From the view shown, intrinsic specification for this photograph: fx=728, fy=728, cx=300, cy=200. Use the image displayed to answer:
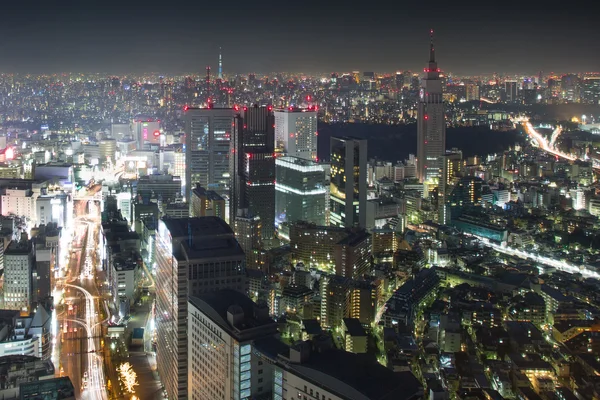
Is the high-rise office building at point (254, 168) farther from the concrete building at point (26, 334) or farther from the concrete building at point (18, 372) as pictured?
the concrete building at point (18, 372)

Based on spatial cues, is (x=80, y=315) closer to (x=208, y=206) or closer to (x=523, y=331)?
Answer: (x=208, y=206)

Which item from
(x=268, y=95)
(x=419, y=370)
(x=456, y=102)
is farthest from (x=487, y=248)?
(x=456, y=102)

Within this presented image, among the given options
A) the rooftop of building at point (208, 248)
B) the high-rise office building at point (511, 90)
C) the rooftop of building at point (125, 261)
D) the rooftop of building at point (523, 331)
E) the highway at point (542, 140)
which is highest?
the high-rise office building at point (511, 90)

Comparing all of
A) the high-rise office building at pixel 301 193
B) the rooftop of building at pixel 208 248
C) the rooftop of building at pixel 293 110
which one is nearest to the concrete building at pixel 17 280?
the rooftop of building at pixel 208 248

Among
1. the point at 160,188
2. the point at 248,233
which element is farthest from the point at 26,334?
the point at 160,188

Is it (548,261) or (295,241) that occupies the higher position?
(295,241)

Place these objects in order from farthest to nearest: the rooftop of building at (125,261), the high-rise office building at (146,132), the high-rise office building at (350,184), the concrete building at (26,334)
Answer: the high-rise office building at (146,132)
the high-rise office building at (350,184)
the rooftop of building at (125,261)
the concrete building at (26,334)
